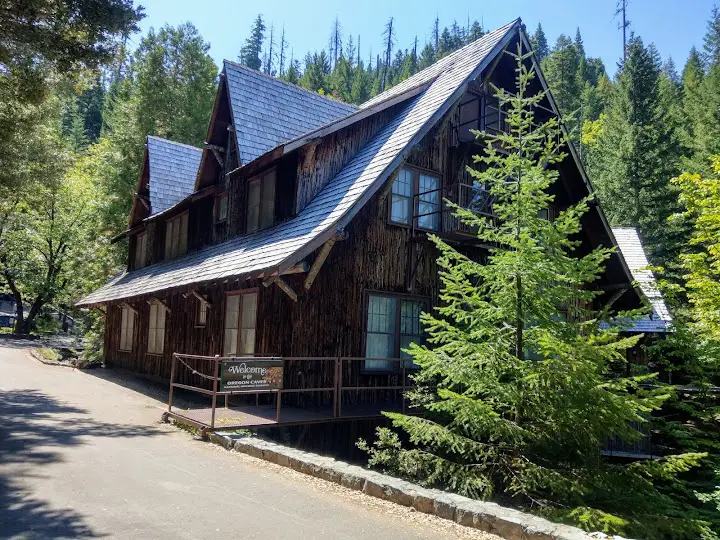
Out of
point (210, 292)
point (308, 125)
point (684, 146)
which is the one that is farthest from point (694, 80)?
point (210, 292)

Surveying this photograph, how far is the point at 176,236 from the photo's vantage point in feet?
65.6

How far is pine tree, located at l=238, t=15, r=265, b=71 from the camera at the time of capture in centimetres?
9019

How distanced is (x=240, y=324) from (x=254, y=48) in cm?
8902

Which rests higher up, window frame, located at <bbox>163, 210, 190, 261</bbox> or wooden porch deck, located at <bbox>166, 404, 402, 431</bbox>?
window frame, located at <bbox>163, 210, 190, 261</bbox>

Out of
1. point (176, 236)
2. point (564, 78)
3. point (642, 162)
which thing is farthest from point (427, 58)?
point (176, 236)

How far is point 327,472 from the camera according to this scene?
23.8 ft

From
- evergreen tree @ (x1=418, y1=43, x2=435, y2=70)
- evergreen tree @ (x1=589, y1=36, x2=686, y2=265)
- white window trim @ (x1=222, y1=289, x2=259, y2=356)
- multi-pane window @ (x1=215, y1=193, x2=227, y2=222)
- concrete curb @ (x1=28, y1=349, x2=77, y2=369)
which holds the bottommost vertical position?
concrete curb @ (x1=28, y1=349, x2=77, y2=369)

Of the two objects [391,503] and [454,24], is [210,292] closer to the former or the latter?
[391,503]

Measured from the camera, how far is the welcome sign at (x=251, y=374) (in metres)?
9.14

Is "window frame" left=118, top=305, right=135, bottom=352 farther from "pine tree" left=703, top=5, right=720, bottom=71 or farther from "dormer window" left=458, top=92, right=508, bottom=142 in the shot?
"pine tree" left=703, top=5, right=720, bottom=71

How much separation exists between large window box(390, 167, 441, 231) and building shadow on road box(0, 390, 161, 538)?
23.2 feet

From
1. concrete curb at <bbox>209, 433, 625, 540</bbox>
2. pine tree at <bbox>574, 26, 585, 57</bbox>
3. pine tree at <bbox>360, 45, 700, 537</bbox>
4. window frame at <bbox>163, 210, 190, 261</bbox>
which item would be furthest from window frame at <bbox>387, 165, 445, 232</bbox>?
pine tree at <bbox>574, 26, 585, 57</bbox>

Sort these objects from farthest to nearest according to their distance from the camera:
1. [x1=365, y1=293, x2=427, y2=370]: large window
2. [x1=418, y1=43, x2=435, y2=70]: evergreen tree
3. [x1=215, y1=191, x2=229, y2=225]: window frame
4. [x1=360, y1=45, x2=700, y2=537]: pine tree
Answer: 1. [x1=418, y1=43, x2=435, y2=70]: evergreen tree
2. [x1=215, y1=191, x2=229, y2=225]: window frame
3. [x1=365, y1=293, x2=427, y2=370]: large window
4. [x1=360, y1=45, x2=700, y2=537]: pine tree

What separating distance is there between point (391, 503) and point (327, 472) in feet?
3.77
